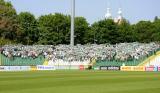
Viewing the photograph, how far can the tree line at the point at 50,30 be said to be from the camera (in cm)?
8638

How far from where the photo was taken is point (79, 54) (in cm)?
5644

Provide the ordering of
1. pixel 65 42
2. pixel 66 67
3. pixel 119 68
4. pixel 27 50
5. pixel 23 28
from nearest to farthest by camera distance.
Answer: pixel 119 68
pixel 66 67
pixel 27 50
pixel 65 42
pixel 23 28

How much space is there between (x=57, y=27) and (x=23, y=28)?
30.8ft

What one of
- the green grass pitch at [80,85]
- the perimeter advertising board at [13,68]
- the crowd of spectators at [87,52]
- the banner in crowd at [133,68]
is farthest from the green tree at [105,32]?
the green grass pitch at [80,85]

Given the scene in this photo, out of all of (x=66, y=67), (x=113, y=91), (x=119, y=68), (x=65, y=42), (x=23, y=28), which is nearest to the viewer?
(x=113, y=91)

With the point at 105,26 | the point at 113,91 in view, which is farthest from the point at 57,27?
the point at 113,91

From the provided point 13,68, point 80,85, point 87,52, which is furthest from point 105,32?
point 80,85

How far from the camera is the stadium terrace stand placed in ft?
170

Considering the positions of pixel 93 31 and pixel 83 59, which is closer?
pixel 83 59

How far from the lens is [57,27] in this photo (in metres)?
90.4

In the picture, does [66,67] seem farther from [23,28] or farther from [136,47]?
[23,28]

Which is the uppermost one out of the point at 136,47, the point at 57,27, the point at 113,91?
the point at 57,27

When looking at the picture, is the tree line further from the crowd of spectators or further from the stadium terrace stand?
the stadium terrace stand

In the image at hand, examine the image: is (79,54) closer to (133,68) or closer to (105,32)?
(133,68)
